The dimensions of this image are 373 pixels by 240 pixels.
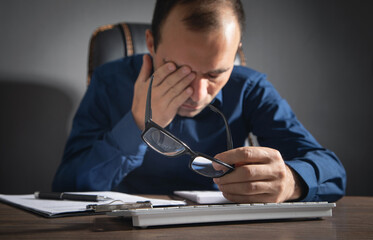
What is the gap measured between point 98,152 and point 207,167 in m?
0.43

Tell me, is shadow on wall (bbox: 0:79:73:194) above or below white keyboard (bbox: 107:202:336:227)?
below

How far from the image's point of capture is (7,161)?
167 centimetres

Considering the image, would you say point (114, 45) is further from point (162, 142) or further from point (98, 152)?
point (162, 142)

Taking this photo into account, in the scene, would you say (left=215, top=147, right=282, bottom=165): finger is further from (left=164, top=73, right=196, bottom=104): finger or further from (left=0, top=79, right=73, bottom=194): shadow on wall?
(left=0, top=79, right=73, bottom=194): shadow on wall

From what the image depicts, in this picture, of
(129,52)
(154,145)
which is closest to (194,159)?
(154,145)

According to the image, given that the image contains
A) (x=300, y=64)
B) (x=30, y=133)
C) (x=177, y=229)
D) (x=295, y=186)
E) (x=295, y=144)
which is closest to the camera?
(x=177, y=229)

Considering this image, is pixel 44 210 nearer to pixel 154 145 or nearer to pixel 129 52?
pixel 154 145

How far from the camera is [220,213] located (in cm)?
52

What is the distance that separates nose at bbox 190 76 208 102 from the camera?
94 centimetres

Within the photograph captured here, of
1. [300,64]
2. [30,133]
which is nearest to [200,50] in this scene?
[30,133]

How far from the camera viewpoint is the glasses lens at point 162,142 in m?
0.61

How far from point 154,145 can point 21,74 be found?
1.23 m

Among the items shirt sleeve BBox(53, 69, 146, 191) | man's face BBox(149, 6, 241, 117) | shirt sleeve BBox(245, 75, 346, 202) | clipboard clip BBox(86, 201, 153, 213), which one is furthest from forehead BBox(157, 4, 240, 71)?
clipboard clip BBox(86, 201, 153, 213)

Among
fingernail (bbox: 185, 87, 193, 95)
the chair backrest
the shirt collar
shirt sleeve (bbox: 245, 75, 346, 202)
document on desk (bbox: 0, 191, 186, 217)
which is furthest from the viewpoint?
the chair backrest
